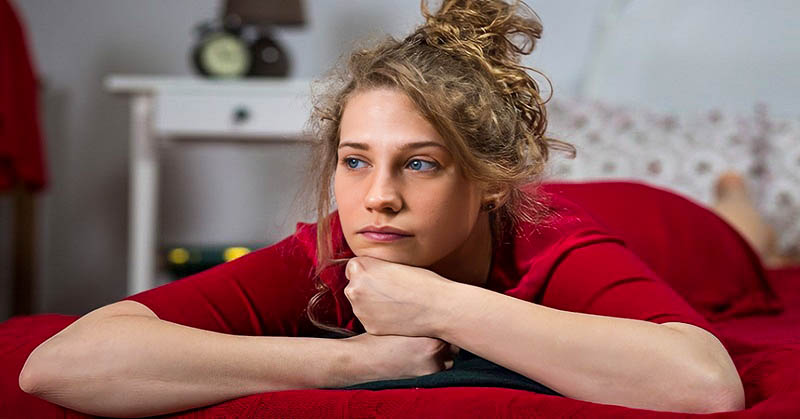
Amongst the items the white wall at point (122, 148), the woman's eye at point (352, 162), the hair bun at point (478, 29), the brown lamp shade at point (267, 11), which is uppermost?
the hair bun at point (478, 29)

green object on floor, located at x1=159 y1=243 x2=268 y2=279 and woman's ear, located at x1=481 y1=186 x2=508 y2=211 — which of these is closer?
woman's ear, located at x1=481 y1=186 x2=508 y2=211

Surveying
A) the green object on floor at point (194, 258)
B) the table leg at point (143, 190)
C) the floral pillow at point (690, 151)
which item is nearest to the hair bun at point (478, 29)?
the floral pillow at point (690, 151)

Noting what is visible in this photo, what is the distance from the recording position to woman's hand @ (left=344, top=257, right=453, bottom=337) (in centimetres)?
100

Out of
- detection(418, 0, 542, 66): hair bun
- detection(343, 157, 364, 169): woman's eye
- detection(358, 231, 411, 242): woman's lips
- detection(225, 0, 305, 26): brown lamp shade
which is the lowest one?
detection(358, 231, 411, 242): woman's lips

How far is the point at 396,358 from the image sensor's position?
100cm

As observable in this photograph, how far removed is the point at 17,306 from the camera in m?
3.11

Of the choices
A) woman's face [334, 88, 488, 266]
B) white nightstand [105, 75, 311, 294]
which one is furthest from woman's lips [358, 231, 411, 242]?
white nightstand [105, 75, 311, 294]

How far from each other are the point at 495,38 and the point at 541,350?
40cm

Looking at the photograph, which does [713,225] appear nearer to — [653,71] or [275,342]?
[275,342]

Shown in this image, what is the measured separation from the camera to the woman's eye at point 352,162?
104cm

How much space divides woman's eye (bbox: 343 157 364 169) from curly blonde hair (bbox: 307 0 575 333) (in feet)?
0.29

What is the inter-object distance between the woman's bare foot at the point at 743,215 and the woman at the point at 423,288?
3.64 ft

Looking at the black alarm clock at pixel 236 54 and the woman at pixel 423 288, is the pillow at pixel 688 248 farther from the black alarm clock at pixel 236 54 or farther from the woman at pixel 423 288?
the black alarm clock at pixel 236 54

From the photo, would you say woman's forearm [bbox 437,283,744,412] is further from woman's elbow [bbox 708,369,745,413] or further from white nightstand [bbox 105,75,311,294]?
white nightstand [bbox 105,75,311,294]
